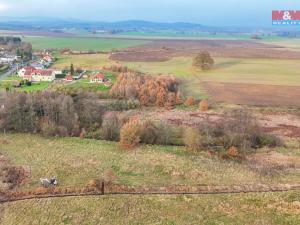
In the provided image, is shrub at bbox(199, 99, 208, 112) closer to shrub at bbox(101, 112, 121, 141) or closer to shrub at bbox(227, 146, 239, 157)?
shrub at bbox(101, 112, 121, 141)

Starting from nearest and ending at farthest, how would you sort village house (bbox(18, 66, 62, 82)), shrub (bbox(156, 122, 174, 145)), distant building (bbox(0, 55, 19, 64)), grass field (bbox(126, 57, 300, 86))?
shrub (bbox(156, 122, 174, 145)) < village house (bbox(18, 66, 62, 82)) < grass field (bbox(126, 57, 300, 86)) < distant building (bbox(0, 55, 19, 64))

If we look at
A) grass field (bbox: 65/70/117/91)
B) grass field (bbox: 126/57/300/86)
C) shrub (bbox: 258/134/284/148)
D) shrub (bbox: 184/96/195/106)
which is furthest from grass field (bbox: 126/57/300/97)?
shrub (bbox: 258/134/284/148)

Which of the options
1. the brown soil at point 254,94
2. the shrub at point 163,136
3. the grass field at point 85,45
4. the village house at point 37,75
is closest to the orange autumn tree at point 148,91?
the brown soil at point 254,94

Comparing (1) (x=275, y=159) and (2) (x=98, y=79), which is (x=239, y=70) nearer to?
(2) (x=98, y=79)

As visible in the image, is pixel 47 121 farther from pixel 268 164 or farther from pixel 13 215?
pixel 268 164

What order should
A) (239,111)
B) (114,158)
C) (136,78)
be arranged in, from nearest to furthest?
(114,158), (239,111), (136,78)

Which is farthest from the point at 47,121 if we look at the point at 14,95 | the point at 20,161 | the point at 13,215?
the point at 13,215

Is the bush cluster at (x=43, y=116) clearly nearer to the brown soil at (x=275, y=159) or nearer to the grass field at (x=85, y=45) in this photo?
the brown soil at (x=275, y=159)
